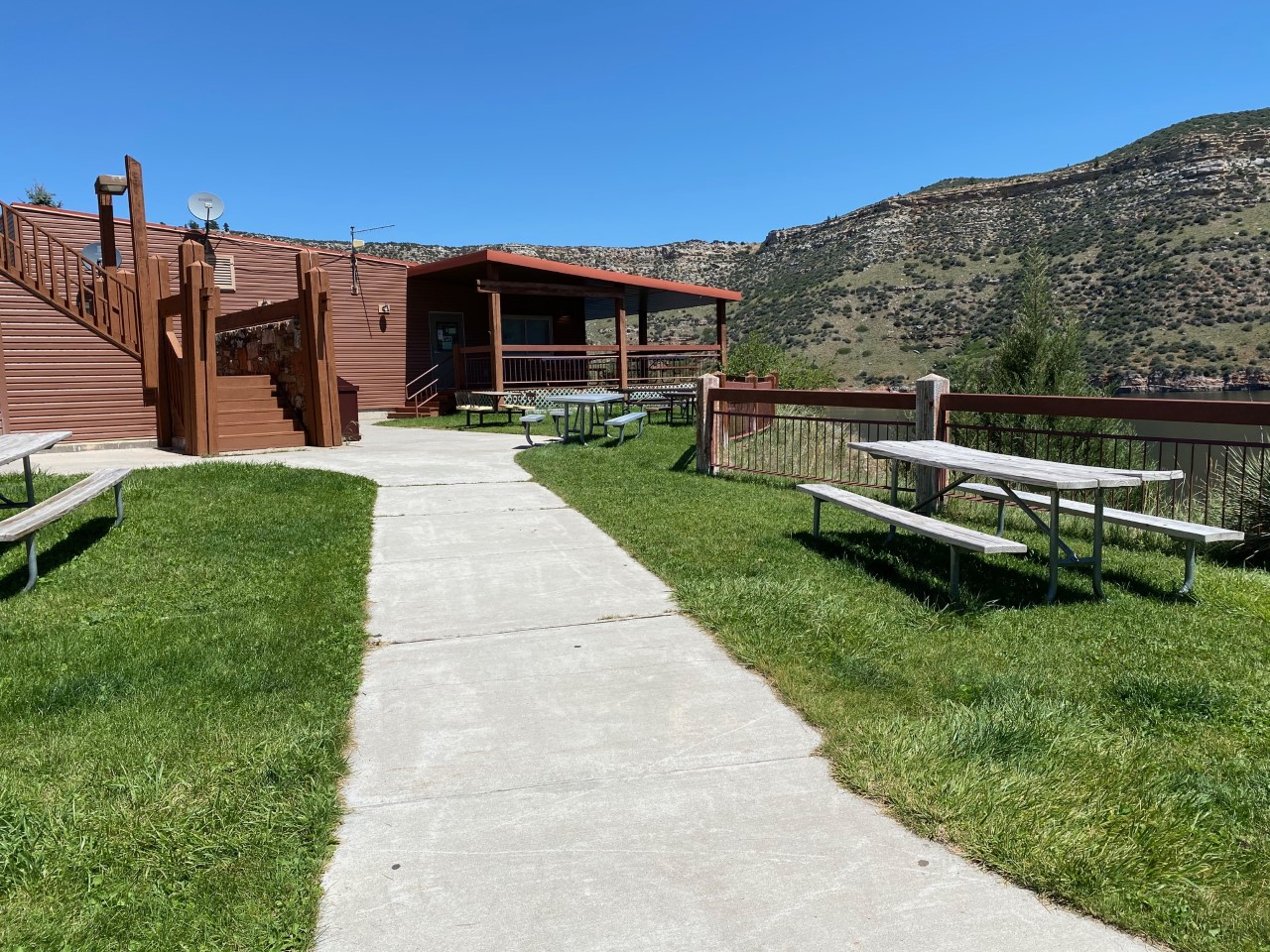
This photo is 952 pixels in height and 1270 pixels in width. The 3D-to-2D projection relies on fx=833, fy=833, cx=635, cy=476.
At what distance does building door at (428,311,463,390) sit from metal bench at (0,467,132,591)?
16836mm

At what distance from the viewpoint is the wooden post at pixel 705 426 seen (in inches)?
424

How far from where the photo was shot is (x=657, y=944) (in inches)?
84.0

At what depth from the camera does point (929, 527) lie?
539 cm

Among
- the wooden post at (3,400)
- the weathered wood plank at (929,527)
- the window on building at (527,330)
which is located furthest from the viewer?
the window on building at (527,330)

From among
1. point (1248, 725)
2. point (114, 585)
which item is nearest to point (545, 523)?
point (114, 585)

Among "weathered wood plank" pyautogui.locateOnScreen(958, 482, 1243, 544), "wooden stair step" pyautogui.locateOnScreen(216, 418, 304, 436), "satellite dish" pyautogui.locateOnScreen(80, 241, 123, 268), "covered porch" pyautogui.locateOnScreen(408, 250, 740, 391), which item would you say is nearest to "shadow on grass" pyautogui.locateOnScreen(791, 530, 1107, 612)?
"weathered wood plank" pyautogui.locateOnScreen(958, 482, 1243, 544)

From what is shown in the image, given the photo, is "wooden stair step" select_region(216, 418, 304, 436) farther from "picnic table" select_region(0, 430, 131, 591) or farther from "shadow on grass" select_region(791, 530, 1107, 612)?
"shadow on grass" select_region(791, 530, 1107, 612)

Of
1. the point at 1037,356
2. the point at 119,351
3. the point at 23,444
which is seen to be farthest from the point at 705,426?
the point at 1037,356

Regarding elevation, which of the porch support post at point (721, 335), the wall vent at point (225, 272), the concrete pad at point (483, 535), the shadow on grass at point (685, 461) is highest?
the wall vent at point (225, 272)

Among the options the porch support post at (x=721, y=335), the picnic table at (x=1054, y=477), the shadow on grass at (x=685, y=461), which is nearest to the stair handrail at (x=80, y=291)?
the shadow on grass at (x=685, y=461)

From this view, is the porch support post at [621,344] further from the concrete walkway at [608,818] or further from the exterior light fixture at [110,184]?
the concrete walkway at [608,818]

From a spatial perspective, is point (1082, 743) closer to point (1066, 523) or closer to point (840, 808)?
point (840, 808)

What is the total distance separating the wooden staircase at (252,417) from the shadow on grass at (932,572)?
9.39 m

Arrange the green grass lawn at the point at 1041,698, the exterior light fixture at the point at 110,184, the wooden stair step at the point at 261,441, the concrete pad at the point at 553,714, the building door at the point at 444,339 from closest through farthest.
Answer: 1. the green grass lawn at the point at 1041,698
2. the concrete pad at the point at 553,714
3. the wooden stair step at the point at 261,441
4. the exterior light fixture at the point at 110,184
5. the building door at the point at 444,339
